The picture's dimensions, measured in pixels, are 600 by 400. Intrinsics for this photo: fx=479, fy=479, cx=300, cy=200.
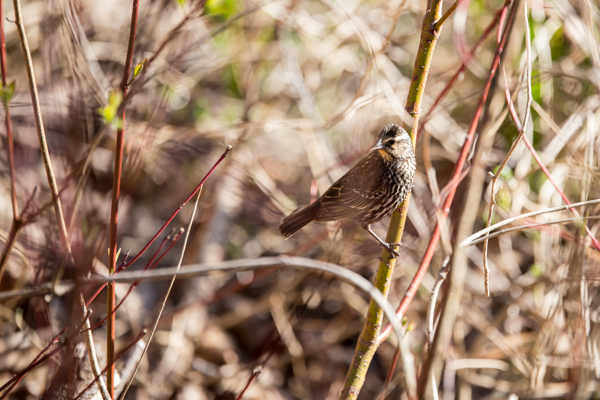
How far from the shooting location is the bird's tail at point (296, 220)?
3242mm

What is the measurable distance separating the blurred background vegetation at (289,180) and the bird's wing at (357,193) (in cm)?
32

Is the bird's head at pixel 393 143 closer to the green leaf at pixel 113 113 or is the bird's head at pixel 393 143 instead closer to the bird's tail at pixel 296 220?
the bird's tail at pixel 296 220

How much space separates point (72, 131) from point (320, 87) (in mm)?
3616

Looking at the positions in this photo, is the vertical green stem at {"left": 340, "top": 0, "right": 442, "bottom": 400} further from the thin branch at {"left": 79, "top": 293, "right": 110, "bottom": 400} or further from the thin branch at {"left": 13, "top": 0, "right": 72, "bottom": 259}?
the thin branch at {"left": 13, "top": 0, "right": 72, "bottom": 259}

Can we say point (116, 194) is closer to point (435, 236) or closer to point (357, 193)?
point (435, 236)

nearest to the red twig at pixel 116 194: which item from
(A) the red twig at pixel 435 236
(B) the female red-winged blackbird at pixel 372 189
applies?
(A) the red twig at pixel 435 236

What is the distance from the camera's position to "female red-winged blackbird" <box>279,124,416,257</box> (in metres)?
2.82

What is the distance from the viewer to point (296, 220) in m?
3.25

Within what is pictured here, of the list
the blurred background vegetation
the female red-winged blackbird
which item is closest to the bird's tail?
the female red-winged blackbird

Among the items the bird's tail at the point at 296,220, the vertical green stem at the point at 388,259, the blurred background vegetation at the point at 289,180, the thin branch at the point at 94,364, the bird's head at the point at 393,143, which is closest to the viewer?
the thin branch at the point at 94,364

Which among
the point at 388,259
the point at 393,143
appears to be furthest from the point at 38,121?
the point at 393,143

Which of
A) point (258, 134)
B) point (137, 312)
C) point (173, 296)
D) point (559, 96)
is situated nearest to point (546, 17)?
point (559, 96)

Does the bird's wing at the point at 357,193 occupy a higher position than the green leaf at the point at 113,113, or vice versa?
the green leaf at the point at 113,113

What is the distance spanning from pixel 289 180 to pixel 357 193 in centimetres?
237
